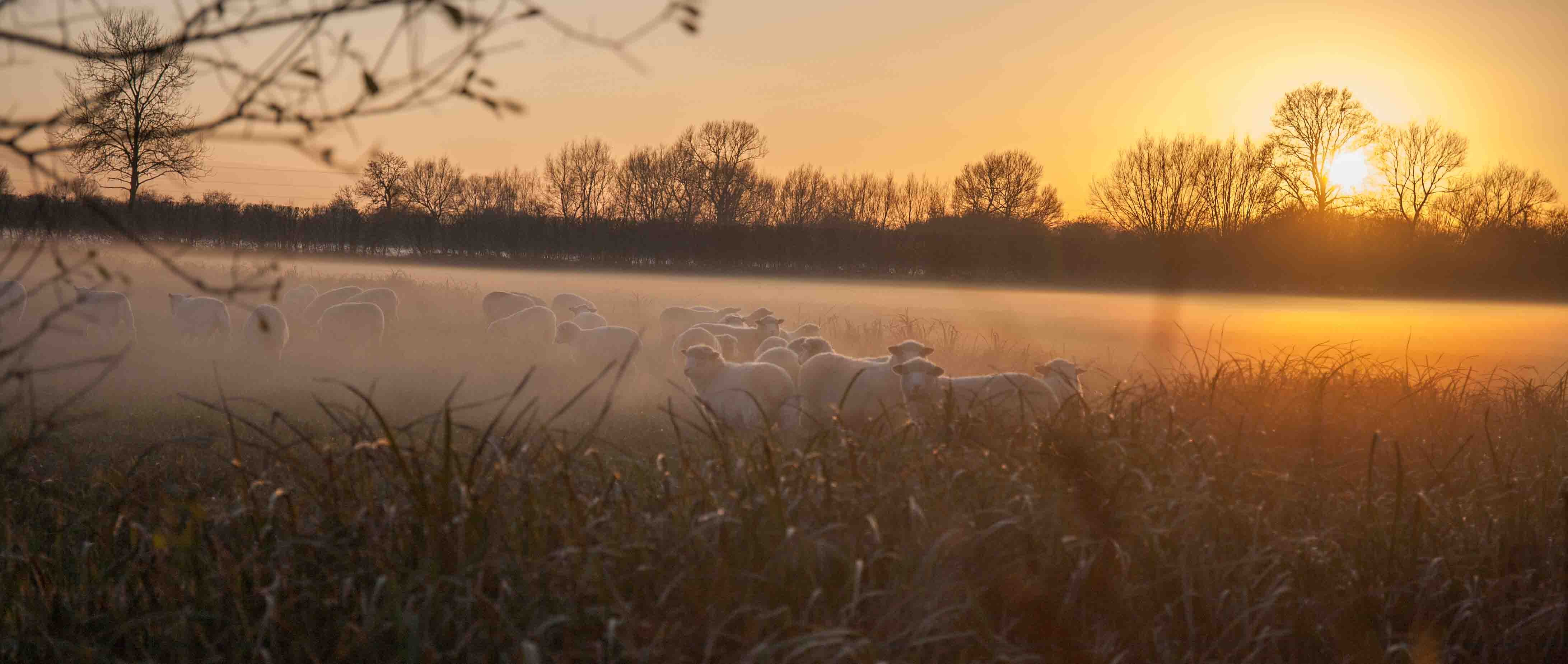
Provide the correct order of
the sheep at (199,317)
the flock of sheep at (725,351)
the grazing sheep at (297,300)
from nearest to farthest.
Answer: the flock of sheep at (725,351), the sheep at (199,317), the grazing sheep at (297,300)

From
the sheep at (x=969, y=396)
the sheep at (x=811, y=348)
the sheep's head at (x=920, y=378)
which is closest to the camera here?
the sheep at (x=969, y=396)

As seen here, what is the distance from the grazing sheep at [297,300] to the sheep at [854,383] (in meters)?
9.91

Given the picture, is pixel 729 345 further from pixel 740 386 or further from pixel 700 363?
pixel 740 386

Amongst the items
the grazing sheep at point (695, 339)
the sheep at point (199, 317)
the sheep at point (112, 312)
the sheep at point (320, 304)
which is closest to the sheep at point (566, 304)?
the sheep at point (320, 304)

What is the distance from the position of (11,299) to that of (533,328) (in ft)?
21.4

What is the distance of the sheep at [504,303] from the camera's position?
54.6ft

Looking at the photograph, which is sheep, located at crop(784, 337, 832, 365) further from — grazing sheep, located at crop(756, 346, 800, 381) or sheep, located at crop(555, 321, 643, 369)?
sheep, located at crop(555, 321, 643, 369)

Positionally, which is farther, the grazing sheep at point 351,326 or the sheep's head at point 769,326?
the grazing sheep at point 351,326

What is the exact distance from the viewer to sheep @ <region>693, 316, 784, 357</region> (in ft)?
43.0

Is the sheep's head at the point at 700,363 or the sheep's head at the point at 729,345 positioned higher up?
the sheep's head at the point at 700,363

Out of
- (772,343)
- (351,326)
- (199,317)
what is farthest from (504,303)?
(772,343)

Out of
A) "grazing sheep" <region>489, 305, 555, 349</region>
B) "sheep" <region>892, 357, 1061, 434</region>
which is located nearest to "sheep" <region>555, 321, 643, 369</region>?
"grazing sheep" <region>489, 305, 555, 349</region>

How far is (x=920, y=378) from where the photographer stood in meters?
7.70

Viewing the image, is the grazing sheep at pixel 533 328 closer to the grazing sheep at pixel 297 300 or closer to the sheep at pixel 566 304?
the sheep at pixel 566 304
